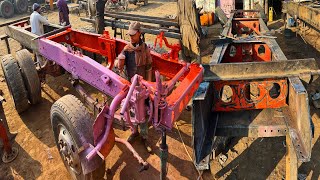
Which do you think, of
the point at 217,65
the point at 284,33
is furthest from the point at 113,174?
the point at 284,33

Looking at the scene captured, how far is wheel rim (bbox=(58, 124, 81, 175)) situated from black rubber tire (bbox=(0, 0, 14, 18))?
53.2ft

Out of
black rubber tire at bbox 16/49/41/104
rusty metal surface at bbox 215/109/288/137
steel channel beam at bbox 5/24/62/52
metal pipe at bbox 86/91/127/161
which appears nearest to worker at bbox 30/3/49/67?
steel channel beam at bbox 5/24/62/52

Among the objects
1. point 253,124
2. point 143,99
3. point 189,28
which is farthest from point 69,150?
point 189,28

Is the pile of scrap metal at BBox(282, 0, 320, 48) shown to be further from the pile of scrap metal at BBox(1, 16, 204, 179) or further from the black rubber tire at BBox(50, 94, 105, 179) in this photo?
the black rubber tire at BBox(50, 94, 105, 179)

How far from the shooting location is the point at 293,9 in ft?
30.8

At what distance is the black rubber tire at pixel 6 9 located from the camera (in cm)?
1792

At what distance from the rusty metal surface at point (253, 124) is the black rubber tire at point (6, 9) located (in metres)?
17.3

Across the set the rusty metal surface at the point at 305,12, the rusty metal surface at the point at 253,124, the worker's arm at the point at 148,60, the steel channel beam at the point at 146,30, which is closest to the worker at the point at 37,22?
the steel channel beam at the point at 146,30

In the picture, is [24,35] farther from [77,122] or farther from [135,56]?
[77,122]

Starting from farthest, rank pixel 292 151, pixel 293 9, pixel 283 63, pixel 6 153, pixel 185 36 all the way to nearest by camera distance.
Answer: pixel 293 9 < pixel 185 36 < pixel 6 153 < pixel 283 63 < pixel 292 151

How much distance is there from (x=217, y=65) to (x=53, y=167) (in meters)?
2.94

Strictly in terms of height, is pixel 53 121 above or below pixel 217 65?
below

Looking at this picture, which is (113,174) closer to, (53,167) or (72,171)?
(72,171)

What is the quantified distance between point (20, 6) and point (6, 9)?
3.43 feet
